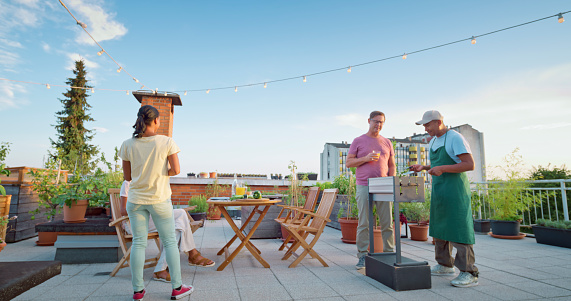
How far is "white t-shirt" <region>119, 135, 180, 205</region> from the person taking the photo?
227 cm

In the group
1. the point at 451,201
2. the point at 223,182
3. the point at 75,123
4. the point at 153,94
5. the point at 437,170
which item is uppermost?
the point at 75,123

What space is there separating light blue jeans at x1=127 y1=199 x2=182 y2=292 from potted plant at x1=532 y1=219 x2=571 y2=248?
5.35 m

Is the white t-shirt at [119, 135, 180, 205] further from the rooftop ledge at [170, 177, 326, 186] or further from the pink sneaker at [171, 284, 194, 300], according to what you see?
the rooftop ledge at [170, 177, 326, 186]

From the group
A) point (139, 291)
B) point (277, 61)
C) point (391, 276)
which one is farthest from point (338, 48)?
point (139, 291)

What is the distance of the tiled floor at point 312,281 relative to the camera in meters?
2.45

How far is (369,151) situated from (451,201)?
3.25 ft

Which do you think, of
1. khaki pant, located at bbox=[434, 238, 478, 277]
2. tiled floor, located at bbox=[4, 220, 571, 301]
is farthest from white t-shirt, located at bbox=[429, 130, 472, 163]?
tiled floor, located at bbox=[4, 220, 571, 301]

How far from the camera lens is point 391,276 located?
2637 millimetres

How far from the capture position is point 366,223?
3.43 metres

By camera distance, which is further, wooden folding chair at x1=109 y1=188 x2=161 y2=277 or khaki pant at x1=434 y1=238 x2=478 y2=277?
wooden folding chair at x1=109 y1=188 x2=161 y2=277

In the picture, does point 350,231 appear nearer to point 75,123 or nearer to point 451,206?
point 451,206

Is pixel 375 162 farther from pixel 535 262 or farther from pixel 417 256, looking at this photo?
pixel 535 262

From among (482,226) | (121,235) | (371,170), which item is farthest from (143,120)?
(482,226)

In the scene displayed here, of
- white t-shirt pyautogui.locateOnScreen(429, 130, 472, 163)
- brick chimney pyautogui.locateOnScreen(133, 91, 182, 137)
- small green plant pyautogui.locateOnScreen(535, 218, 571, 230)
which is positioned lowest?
small green plant pyautogui.locateOnScreen(535, 218, 571, 230)
